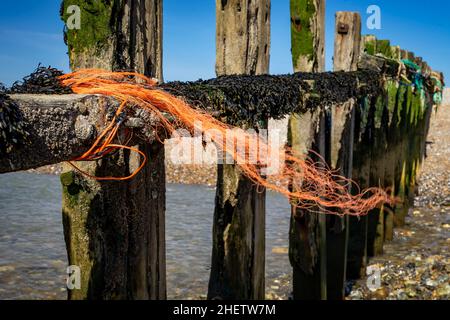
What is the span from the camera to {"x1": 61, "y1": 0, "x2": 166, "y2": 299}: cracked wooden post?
2.59 meters

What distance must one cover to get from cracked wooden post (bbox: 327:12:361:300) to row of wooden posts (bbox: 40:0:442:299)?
12 mm

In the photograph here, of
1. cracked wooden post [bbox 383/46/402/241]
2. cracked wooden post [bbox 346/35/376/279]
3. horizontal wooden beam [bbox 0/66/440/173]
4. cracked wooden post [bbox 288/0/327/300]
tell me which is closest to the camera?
horizontal wooden beam [bbox 0/66/440/173]

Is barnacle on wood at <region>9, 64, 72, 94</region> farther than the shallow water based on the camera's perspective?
No

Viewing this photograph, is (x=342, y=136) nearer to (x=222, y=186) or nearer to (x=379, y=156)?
(x=222, y=186)

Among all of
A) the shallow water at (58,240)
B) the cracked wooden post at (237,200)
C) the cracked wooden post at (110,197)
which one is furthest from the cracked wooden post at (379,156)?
the cracked wooden post at (110,197)

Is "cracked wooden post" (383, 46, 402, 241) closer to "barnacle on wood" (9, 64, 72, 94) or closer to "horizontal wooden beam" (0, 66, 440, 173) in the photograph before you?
"horizontal wooden beam" (0, 66, 440, 173)

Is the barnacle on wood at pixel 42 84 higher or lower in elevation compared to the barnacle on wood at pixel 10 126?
higher

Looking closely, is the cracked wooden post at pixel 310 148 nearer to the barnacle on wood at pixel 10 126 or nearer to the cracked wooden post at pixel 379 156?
the cracked wooden post at pixel 379 156

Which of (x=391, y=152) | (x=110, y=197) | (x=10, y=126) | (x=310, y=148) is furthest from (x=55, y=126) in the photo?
(x=391, y=152)

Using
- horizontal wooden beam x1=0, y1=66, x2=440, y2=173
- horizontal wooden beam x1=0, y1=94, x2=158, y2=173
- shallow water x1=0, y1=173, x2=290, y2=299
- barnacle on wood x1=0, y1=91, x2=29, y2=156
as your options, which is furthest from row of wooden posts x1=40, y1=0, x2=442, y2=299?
shallow water x1=0, y1=173, x2=290, y2=299

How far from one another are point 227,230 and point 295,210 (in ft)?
5.22

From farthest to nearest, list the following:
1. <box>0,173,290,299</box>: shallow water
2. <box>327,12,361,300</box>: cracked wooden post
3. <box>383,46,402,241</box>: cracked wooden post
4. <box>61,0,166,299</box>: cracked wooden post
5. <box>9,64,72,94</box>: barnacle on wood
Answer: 1. <box>383,46,402,241</box>: cracked wooden post
2. <box>0,173,290,299</box>: shallow water
3. <box>327,12,361,300</box>: cracked wooden post
4. <box>61,0,166,299</box>: cracked wooden post
5. <box>9,64,72,94</box>: barnacle on wood

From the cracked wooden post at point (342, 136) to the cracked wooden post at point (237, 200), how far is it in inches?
95.5

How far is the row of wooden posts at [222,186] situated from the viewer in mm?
2605
